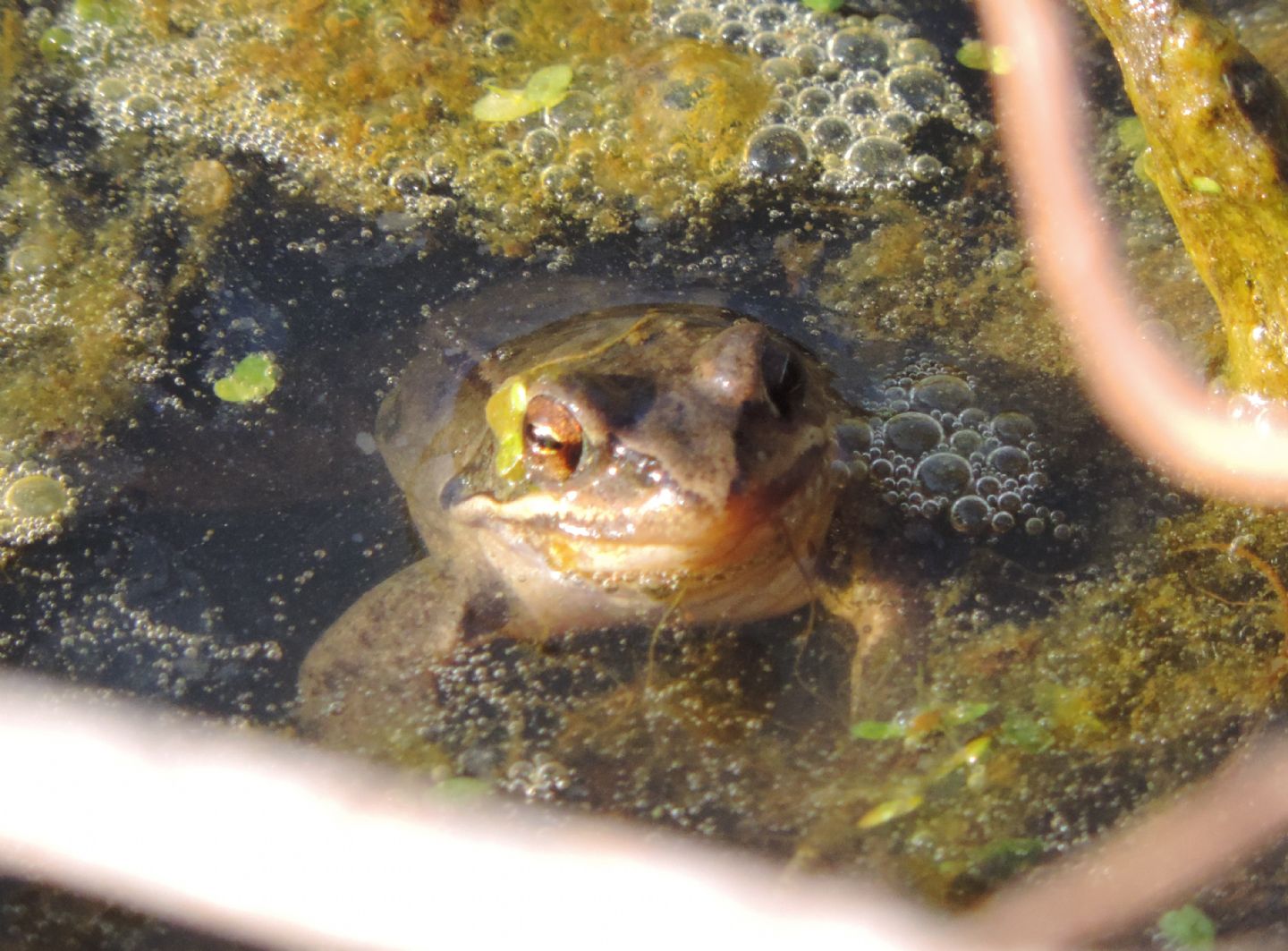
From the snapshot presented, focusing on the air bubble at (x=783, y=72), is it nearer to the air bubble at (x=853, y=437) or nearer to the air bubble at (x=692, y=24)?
the air bubble at (x=692, y=24)

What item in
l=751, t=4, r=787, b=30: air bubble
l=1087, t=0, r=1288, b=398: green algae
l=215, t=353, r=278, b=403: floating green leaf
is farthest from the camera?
l=751, t=4, r=787, b=30: air bubble

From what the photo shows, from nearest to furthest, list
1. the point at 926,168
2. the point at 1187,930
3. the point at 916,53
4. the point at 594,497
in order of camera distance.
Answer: the point at 1187,930
the point at 594,497
the point at 926,168
the point at 916,53

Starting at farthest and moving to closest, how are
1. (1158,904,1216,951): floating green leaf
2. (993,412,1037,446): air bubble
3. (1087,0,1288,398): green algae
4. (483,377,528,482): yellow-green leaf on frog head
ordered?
(993,412,1037,446): air bubble
(483,377,528,482): yellow-green leaf on frog head
(1087,0,1288,398): green algae
(1158,904,1216,951): floating green leaf

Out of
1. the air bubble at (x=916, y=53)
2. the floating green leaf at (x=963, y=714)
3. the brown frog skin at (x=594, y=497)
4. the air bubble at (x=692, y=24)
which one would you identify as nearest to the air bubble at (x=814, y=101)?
the air bubble at (x=916, y=53)

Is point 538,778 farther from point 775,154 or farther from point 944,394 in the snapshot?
point 775,154

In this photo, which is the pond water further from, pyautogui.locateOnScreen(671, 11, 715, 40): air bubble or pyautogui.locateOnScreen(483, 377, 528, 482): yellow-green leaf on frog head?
pyautogui.locateOnScreen(483, 377, 528, 482): yellow-green leaf on frog head

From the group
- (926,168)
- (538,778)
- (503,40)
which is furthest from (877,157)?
(538,778)

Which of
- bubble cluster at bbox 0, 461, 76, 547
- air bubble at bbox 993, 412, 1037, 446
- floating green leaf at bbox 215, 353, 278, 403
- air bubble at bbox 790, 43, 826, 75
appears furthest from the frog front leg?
air bubble at bbox 790, 43, 826, 75
